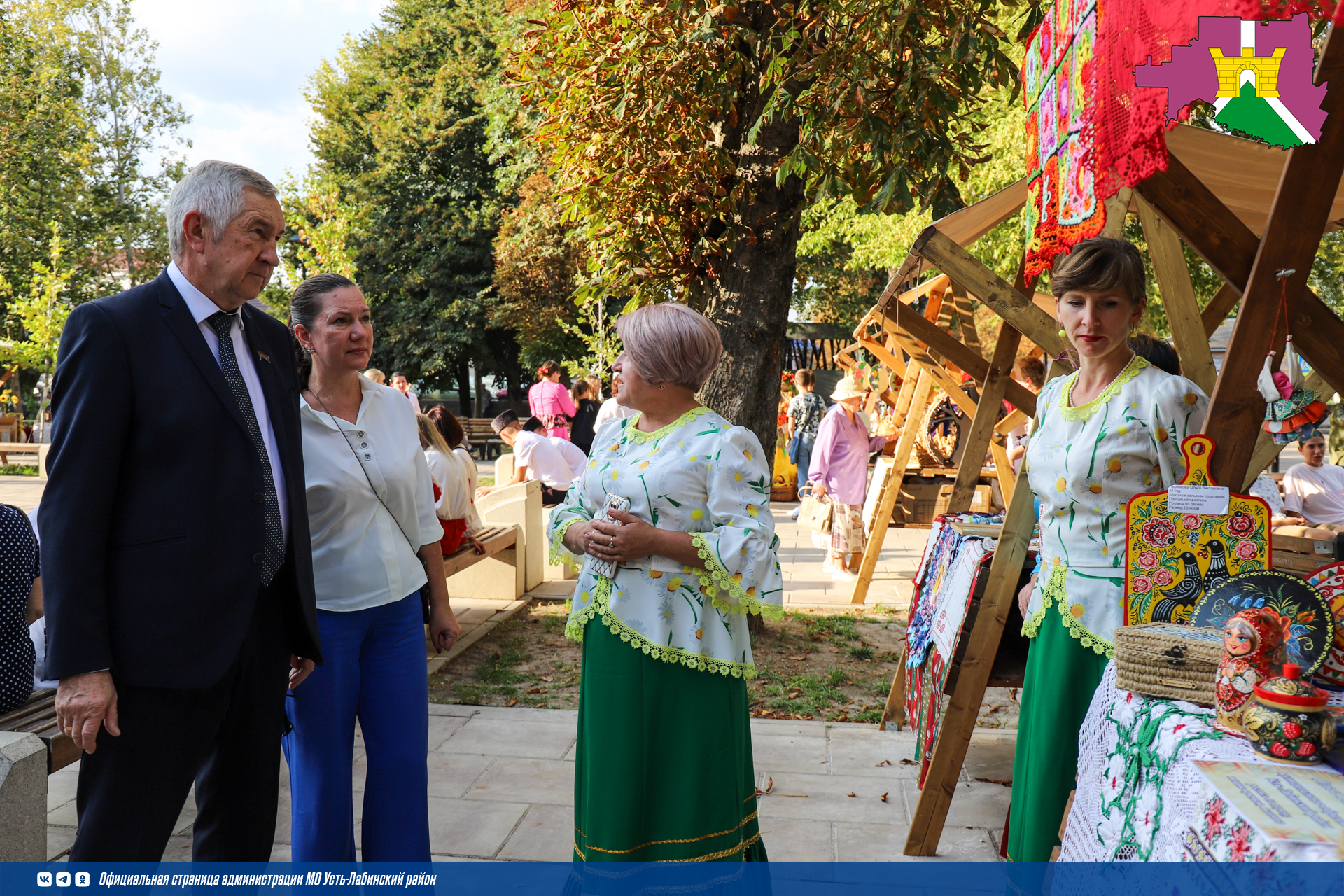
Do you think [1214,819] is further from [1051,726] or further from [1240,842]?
[1051,726]

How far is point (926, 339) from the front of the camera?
512 cm

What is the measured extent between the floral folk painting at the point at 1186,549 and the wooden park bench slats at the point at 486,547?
4.05 m

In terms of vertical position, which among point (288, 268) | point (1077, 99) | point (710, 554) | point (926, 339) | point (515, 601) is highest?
point (288, 268)

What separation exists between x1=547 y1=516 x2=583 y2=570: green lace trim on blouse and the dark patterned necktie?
78 centimetres

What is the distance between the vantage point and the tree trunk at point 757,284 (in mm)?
5953

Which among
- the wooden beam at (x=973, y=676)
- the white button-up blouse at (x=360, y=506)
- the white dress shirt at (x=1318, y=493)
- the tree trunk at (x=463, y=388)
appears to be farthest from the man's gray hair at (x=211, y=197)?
the tree trunk at (x=463, y=388)

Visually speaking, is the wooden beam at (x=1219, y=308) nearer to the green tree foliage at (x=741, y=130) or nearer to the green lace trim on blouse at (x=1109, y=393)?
the green tree foliage at (x=741, y=130)

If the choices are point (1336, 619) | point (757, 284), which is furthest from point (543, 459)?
point (1336, 619)

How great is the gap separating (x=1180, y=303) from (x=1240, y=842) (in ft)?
6.94

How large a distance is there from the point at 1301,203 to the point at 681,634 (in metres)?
1.80

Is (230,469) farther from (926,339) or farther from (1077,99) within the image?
(926,339)

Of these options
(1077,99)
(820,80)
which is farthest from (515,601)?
(1077,99)

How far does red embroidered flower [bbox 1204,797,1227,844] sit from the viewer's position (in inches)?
54.5

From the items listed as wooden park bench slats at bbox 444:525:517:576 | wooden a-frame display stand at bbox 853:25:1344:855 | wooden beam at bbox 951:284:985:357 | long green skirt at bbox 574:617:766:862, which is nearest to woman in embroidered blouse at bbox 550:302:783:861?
long green skirt at bbox 574:617:766:862
